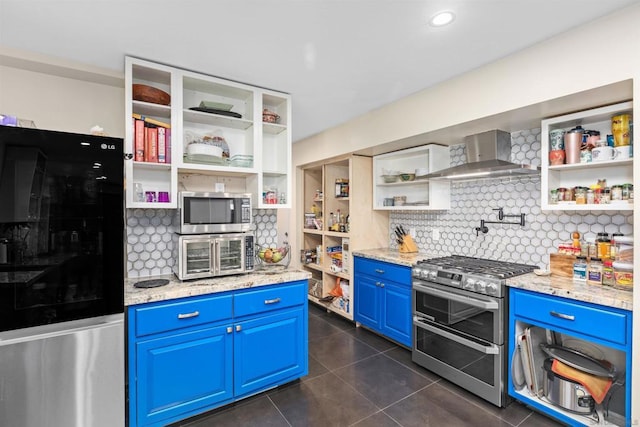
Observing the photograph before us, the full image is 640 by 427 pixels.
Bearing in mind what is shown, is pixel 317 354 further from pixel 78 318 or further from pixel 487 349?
pixel 78 318

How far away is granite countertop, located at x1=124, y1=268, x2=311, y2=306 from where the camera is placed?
188 centimetres

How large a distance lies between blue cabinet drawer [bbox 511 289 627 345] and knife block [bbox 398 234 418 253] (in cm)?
133

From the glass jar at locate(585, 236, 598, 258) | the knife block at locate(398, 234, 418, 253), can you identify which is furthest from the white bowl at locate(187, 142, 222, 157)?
the glass jar at locate(585, 236, 598, 258)

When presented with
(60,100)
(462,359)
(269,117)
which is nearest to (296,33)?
(269,117)

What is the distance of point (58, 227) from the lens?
58.6 inches

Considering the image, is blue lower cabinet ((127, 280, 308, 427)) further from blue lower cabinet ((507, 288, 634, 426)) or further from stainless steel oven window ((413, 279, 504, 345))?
blue lower cabinet ((507, 288, 634, 426))

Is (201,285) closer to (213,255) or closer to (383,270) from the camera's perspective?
(213,255)

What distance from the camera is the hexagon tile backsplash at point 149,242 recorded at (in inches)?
91.7

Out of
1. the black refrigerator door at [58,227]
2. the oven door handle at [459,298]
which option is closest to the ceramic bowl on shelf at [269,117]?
the black refrigerator door at [58,227]

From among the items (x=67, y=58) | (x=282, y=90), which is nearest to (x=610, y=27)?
(x=282, y=90)

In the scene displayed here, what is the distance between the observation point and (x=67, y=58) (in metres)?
2.12

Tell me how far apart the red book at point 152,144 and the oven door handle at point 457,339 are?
98.7 inches

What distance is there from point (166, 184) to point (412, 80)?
7.08 ft

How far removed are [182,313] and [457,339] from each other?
6.67 ft
